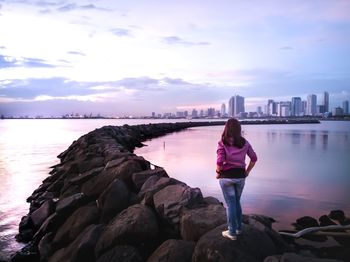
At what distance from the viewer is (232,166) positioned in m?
5.29

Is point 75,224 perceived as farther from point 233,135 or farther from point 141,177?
point 233,135

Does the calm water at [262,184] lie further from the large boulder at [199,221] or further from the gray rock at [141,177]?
the large boulder at [199,221]

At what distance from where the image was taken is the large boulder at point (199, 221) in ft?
19.2

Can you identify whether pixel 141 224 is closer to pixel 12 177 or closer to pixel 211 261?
pixel 211 261

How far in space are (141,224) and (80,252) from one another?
1.05m

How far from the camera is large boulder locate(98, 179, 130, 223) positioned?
7516 millimetres

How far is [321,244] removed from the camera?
7266mm

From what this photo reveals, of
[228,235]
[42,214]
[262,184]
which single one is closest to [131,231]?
[228,235]

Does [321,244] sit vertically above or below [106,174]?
below

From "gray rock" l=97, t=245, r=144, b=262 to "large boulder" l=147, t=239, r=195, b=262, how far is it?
0.25 meters

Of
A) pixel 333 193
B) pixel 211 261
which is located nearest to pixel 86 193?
Answer: pixel 211 261

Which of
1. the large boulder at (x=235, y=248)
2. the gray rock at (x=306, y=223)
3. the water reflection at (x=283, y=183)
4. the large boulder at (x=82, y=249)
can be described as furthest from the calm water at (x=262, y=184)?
the large boulder at (x=235, y=248)

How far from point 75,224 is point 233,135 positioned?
386 cm

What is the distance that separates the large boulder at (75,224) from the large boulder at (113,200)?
0.18m
